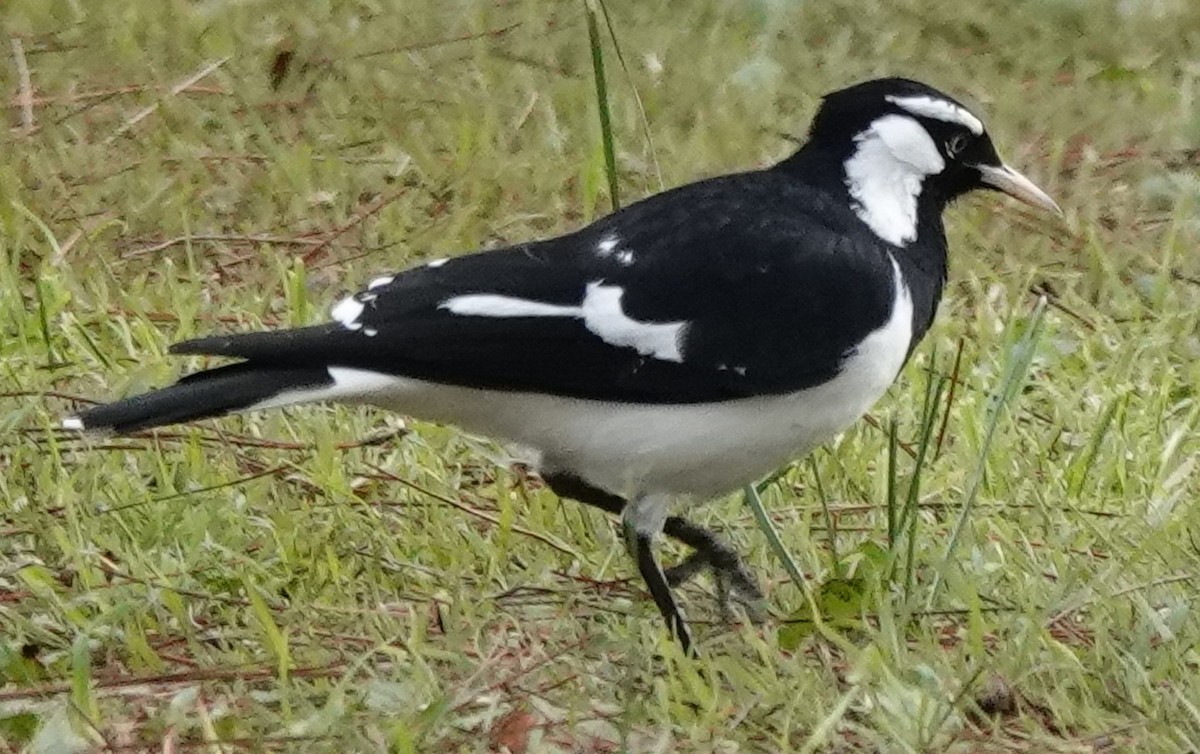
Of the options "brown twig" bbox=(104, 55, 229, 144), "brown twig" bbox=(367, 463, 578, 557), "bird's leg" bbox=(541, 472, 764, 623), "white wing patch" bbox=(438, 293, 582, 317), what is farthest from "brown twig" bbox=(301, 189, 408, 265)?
"white wing patch" bbox=(438, 293, 582, 317)

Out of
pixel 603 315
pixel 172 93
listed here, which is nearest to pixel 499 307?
pixel 603 315

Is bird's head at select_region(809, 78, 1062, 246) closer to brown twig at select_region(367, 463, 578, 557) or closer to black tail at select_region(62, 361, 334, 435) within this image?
brown twig at select_region(367, 463, 578, 557)

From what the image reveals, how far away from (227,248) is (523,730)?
2.35 meters

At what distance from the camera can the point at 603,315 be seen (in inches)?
130

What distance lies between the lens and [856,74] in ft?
20.3

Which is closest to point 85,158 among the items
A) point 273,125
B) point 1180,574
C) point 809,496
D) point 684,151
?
point 273,125

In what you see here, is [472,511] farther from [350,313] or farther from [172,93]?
[172,93]

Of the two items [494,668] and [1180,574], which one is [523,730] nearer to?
[494,668]

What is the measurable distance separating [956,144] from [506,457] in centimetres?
103

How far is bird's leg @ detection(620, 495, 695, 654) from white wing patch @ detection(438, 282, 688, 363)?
25 centimetres

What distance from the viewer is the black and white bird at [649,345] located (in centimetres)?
324

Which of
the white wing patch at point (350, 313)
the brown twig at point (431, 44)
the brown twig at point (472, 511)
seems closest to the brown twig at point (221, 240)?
the brown twig at point (431, 44)

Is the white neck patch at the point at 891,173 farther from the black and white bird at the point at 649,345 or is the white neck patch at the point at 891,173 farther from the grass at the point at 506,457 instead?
the grass at the point at 506,457

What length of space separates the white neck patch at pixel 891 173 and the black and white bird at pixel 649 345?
5 centimetres
